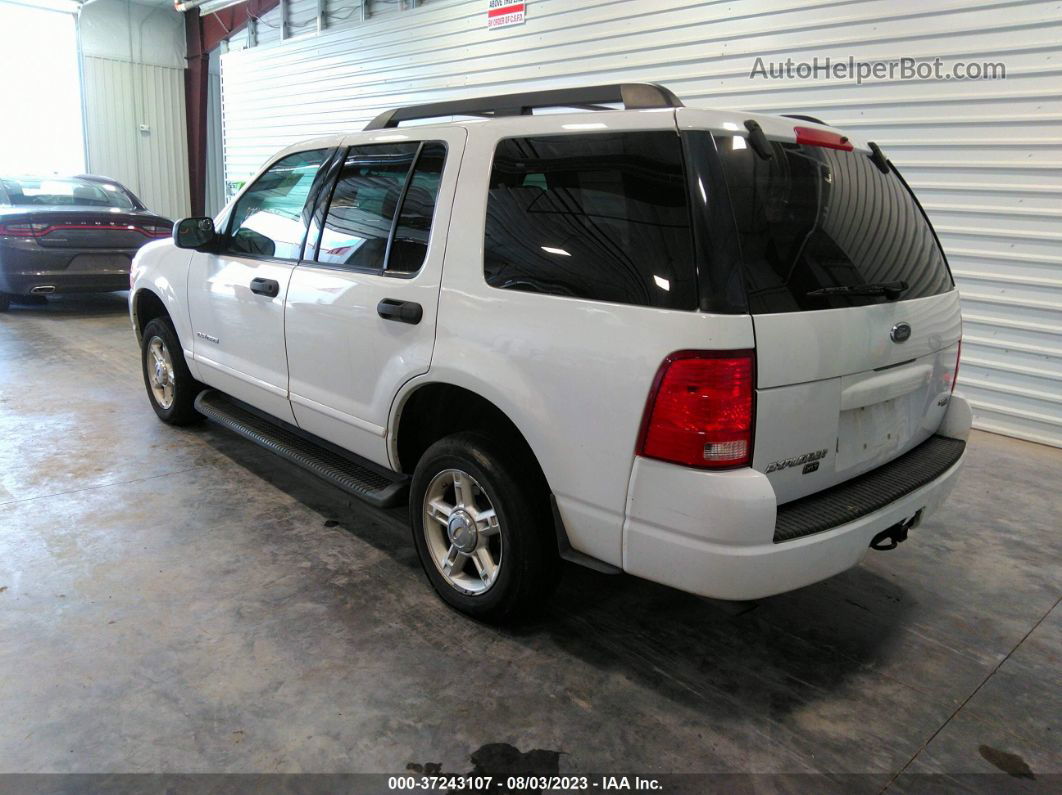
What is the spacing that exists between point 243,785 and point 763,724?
60.0 inches

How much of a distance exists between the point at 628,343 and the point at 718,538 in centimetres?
59

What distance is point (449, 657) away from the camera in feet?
8.79

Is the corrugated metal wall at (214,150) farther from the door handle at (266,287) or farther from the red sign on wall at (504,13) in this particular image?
the door handle at (266,287)

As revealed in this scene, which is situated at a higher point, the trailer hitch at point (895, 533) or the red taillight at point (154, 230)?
the red taillight at point (154, 230)

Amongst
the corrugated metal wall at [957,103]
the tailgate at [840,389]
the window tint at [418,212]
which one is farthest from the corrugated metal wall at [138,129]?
the tailgate at [840,389]

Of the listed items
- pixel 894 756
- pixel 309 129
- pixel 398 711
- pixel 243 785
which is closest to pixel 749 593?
pixel 894 756

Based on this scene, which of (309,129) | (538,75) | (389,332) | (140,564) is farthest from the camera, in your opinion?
(309,129)

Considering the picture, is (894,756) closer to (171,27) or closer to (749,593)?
(749,593)

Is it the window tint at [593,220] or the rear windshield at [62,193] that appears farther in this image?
the rear windshield at [62,193]

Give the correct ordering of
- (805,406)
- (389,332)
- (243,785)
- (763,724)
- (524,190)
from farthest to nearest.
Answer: (389,332), (524,190), (763,724), (805,406), (243,785)

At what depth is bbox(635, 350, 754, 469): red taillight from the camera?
2078mm

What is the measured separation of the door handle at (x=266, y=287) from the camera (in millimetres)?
3549

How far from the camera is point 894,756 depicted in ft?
7.41

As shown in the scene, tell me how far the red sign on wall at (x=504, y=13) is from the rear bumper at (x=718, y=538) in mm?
7579
